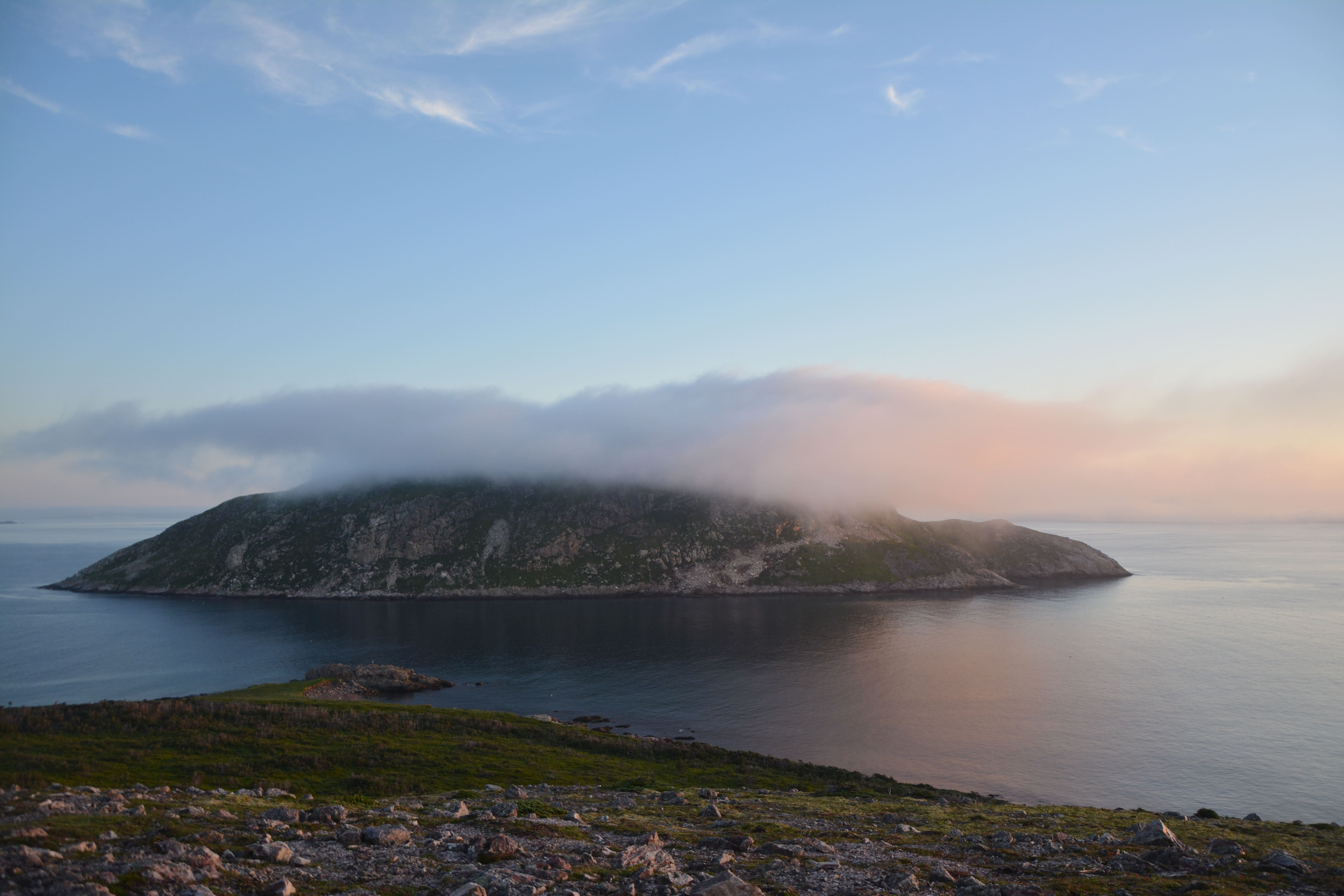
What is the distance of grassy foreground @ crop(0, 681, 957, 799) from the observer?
46031 millimetres

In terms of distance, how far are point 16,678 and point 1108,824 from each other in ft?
551

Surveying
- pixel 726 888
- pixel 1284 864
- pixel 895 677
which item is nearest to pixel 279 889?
pixel 726 888

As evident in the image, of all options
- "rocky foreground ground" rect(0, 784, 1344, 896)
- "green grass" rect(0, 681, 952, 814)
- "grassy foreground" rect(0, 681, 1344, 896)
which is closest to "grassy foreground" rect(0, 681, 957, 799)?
"green grass" rect(0, 681, 952, 814)

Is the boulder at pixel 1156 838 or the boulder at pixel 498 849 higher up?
the boulder at pixel 498 849

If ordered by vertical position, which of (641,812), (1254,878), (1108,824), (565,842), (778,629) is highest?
(565,842)

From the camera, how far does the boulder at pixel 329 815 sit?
2958 cm

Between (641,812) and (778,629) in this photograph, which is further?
(778,629)

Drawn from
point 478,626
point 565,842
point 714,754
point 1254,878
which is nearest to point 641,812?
point 565,842

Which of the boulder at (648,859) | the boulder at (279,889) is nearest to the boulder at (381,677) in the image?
the boulder at (648,859)

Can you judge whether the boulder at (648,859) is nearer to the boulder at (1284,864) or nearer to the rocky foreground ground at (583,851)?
the rocky foreground ground at (583,851)

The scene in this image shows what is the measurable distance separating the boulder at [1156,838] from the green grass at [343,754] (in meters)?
26.3

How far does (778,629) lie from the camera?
16625 cm

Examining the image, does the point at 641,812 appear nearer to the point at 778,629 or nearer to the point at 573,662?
the point at 573,662

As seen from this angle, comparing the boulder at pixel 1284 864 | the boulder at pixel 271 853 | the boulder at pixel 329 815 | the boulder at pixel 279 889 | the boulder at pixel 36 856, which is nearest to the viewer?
the boulder at pixel 36 856
